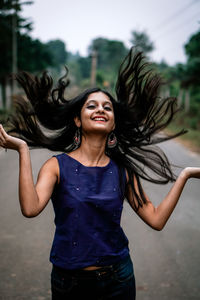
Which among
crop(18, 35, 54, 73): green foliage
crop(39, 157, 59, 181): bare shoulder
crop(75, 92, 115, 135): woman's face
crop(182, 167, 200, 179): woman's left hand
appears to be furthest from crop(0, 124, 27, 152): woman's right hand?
crop(18, 35, 54, 73): green foliage

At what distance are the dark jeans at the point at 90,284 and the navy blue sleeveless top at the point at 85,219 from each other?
0.17ft

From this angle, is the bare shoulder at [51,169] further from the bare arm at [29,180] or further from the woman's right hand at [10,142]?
the woman's right hand at [10,142]

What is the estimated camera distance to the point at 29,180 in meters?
1.81

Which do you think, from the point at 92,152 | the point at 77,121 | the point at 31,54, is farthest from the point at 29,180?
the point at 31,54

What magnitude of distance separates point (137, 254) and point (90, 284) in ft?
7.65

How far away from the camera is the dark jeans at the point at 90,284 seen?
6.23 ft

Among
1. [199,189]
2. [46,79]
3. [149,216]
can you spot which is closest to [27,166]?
[149,216]

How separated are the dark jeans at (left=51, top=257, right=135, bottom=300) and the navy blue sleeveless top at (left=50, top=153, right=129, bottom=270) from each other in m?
0.05

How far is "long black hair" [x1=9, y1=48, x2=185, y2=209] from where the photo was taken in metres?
2.74

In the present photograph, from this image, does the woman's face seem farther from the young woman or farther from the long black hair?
the long black hair

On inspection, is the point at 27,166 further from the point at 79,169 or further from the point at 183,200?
the point at 183,200

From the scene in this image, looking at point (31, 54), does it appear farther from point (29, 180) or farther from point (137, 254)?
point (29, 180)

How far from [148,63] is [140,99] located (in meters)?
0.34

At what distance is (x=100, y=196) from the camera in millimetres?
2004
